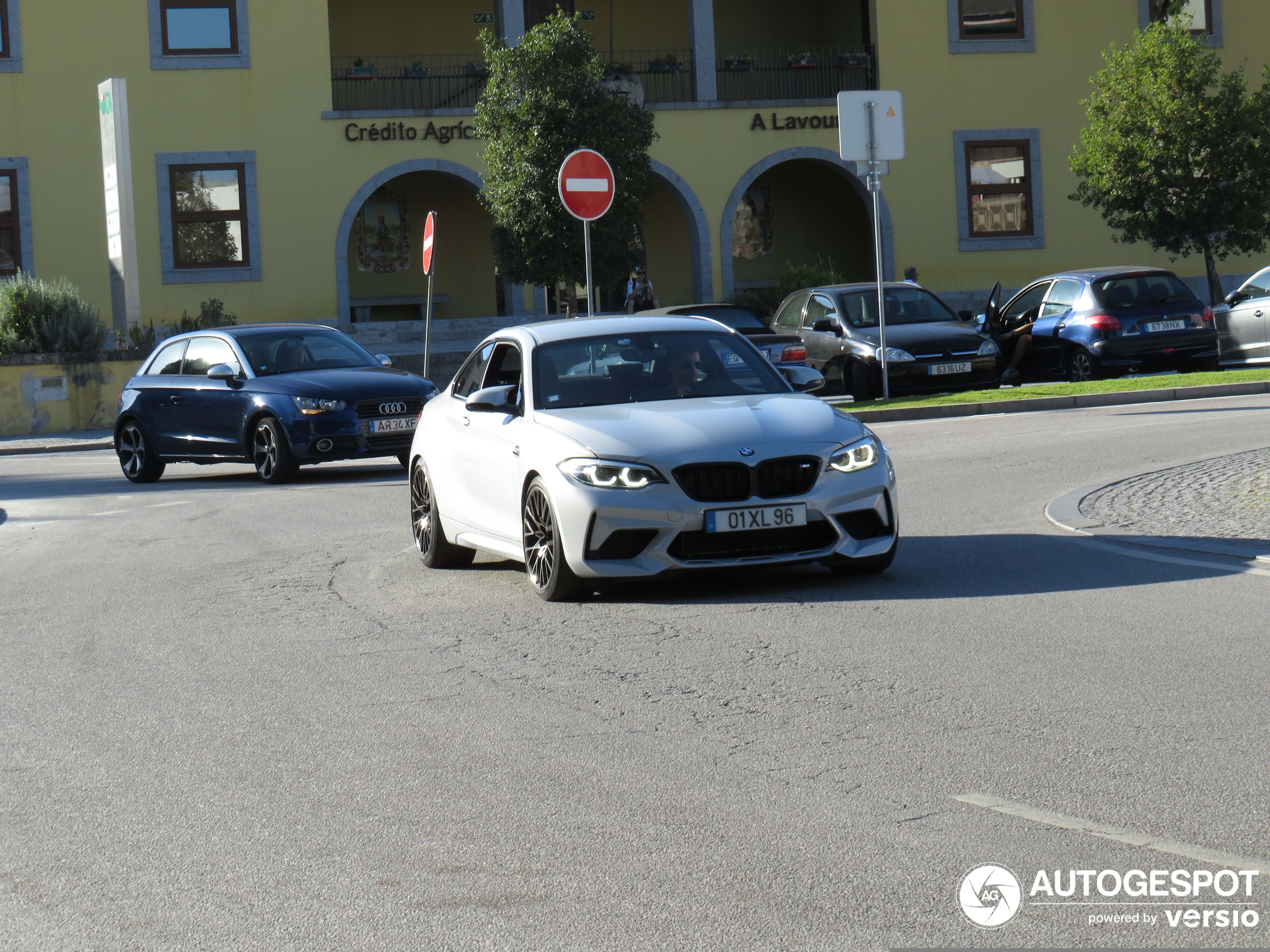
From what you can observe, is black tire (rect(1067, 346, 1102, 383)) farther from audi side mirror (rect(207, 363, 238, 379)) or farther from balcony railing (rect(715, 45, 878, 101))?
balcony railing (rect(715, 45, 878, 101))

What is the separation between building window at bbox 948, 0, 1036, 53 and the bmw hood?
94.4 feet

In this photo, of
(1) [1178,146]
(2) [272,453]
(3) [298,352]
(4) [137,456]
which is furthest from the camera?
(1) [1178,146]

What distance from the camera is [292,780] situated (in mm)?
5203

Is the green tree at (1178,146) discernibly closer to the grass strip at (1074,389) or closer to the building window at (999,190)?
the building window at (999,190)

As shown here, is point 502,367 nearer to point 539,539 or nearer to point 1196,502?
point 539,539

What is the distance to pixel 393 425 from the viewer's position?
16.1 metres

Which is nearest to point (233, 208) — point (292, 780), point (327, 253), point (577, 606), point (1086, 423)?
point (327, 253)

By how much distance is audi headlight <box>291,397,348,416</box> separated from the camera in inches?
631

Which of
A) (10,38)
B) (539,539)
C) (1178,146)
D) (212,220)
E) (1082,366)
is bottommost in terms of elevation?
(539,539)

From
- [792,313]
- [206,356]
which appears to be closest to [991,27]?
[792,313]

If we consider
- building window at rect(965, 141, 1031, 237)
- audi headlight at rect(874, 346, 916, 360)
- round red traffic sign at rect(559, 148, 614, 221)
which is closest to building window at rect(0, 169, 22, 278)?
round red traffic sign at rect(559, 148, 614, 221)

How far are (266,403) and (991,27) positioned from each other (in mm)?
24250

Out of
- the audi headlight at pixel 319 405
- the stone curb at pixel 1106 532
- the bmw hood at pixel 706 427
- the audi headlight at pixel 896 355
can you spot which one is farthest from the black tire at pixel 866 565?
the audi headlight at pixel 896 355

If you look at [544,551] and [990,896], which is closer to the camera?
[990,896]
